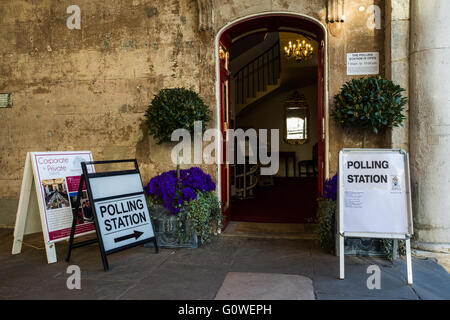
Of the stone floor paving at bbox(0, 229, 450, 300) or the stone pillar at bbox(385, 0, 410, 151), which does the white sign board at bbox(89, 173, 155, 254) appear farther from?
the stone pillar at bbox(385, 0, 410, 151)

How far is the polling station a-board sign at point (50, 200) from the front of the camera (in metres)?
3.42

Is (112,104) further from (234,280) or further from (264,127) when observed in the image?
(264,127)

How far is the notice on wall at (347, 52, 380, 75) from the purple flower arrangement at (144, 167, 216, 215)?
78.7 inches

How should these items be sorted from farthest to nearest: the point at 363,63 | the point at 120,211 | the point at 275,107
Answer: the point at 275,107, the point at 363,63, the point at 120,211

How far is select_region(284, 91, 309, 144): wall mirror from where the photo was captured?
11.9 meters

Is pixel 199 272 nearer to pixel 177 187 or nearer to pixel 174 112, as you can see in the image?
pixel 177 187

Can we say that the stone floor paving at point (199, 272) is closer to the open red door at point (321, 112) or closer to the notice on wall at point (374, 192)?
the notice on wall at point (374, 192)

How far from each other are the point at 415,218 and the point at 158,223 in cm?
260

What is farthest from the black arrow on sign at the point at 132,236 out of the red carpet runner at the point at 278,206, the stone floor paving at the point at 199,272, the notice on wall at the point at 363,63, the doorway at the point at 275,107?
the notice on wall at the point at 363,63

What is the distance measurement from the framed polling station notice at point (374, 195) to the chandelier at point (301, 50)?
6.69 metres

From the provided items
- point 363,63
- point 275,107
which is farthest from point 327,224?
point 275,107

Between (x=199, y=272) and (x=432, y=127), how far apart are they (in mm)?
2608

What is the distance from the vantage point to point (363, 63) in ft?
13.0

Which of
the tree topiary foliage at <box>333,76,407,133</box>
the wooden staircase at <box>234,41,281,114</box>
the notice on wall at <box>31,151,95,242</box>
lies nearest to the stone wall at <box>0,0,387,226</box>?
the tree topiary foliage at <box>333,76,407,133</box>
